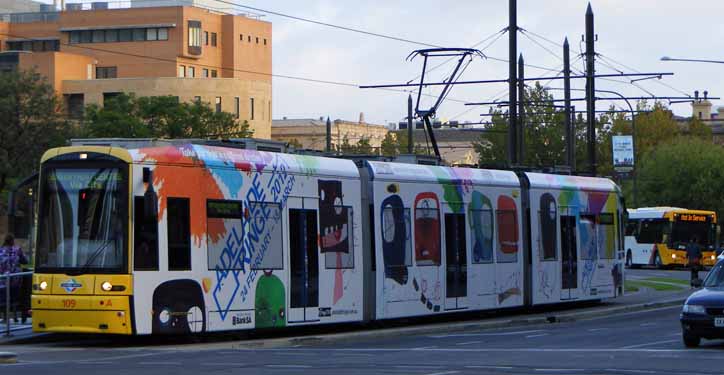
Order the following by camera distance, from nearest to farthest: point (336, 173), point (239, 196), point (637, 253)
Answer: point (239, 196)
point (336, 173)
point (637, 253)

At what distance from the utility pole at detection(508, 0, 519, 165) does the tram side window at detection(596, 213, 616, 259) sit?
10.8 feet

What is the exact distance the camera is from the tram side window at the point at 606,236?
35406 millimetres

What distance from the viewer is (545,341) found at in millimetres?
24281

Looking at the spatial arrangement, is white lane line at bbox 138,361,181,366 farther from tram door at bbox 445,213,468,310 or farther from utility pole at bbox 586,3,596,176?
utility pole at bbox 586,3,596,176

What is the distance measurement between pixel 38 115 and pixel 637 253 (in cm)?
3087

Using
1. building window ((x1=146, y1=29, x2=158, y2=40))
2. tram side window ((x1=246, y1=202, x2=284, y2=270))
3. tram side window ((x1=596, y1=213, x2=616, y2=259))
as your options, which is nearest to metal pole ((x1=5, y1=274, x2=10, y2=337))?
tram side window ((x1=246, y1=202, x2=284, y2=270))

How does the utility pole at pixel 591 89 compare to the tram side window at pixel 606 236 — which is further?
the utility pole at pixel 591 89

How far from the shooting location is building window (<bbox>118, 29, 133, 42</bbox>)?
113594 mm

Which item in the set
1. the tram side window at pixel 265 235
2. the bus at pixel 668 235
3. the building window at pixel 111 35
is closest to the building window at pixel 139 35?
the building window at pixel 111 35

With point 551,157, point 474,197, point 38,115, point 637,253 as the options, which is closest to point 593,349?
point 474,197

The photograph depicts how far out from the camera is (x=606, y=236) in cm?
3581

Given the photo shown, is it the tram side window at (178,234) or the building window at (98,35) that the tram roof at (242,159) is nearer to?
the tram side window at (178,234)

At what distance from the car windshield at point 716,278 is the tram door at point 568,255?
1013 centimetres

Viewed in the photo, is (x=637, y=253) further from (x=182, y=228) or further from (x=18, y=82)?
(x=182, y=228)
